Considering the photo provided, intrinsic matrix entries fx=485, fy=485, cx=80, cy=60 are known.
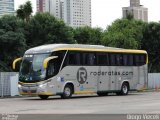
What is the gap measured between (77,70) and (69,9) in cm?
7508

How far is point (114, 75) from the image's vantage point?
34906 mm

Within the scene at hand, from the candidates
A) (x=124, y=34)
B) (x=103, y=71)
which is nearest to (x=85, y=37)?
(x=124, y=34)

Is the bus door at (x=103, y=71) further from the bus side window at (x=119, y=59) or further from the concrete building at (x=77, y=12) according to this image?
the concrete building at (x=77, y=12)

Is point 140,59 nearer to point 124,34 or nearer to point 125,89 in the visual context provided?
point 125,89

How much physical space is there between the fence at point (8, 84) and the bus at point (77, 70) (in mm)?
4722

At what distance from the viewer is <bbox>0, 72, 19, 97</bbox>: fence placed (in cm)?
3719

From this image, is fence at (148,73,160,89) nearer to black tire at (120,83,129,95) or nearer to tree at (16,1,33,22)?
black tire at (120,83,129,95)

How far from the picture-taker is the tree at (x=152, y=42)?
73.2 m

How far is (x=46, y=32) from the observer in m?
62.3

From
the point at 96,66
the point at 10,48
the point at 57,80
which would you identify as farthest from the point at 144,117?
the point at 10,48

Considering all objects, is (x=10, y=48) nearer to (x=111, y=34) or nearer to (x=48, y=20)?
(x=48, y=20)

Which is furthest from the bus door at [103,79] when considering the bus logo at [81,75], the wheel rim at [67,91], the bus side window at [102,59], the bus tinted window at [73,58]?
the wheel rim at [67,91]

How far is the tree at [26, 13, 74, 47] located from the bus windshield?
102 ft

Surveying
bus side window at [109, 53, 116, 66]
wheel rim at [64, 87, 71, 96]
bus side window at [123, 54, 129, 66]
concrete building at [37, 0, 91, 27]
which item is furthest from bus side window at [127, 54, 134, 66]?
concrete building at [37, 0, 91, 27]
